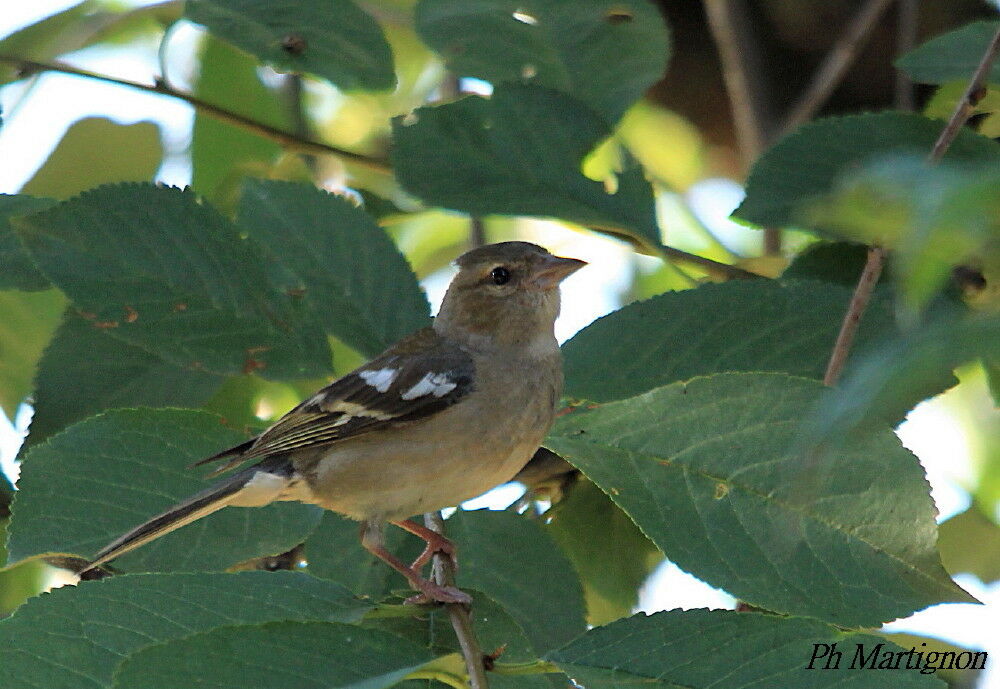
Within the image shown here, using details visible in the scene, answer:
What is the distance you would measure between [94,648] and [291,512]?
3.76ft

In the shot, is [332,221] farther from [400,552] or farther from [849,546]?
[849,546]

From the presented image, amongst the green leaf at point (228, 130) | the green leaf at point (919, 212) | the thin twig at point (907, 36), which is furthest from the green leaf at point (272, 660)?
the thin twig at point (907, 36)

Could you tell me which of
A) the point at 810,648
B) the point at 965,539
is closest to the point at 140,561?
the point at 810,648

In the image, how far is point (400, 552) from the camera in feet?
11.3

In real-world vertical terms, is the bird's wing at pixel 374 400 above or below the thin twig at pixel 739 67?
below

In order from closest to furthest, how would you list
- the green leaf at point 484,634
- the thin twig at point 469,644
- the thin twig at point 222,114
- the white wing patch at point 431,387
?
the thin twig at point 469,644 → the green leaf at point 484,634 → the white wing patch at point 431,387 → the thin twig at point 222,114

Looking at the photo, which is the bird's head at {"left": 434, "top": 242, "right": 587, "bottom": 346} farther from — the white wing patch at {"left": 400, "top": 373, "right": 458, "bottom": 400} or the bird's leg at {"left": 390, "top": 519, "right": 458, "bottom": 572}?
the bird's leg at {"left": 390, "top": 519, "right": 458, "bottom": 572}

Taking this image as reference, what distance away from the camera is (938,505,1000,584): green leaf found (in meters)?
3.41

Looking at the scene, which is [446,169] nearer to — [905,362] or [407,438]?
[407,438]

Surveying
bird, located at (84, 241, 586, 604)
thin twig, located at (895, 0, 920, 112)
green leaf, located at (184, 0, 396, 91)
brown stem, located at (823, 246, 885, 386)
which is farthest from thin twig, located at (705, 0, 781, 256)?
brown stem, located at (823, 246, 885, 386)

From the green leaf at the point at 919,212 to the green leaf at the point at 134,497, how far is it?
2.31 metres

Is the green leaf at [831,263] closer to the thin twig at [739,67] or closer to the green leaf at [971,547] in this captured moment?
the green leaf at [971,547]

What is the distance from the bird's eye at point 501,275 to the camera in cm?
406

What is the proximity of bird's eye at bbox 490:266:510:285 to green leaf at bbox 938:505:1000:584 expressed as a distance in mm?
1661
